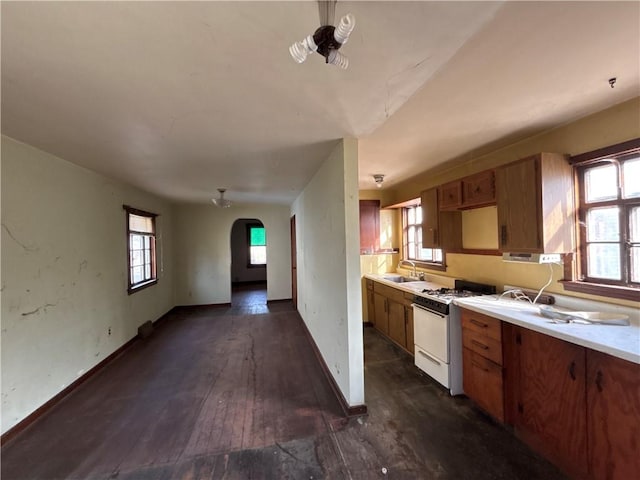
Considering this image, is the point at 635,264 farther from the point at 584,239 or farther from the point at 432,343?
the point at 432,343

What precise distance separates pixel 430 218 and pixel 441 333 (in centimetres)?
144

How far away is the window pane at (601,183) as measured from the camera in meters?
1.88

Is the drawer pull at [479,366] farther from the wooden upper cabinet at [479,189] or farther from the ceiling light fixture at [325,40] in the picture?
the ceiling light fixture at [325,40]

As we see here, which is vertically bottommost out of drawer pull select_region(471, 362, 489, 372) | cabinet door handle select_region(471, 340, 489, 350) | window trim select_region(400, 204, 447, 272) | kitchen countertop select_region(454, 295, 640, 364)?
drawer pull select_region(471, 362, 489, 372)

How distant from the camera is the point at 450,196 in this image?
9.81ft

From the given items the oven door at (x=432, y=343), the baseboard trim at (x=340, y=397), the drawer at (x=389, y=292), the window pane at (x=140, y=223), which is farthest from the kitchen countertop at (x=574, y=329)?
the window pane at (x=140, y=223)

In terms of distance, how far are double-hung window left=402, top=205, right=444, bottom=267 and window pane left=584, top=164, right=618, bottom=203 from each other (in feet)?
6.06

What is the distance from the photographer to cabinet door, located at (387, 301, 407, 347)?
11.0 ft

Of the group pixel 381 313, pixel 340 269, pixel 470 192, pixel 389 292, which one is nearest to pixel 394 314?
pixel 389 292

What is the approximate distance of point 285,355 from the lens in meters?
3.43

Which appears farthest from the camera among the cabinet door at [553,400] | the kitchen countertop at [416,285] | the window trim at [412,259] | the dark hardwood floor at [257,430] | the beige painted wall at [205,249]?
the beige painted wall at [205,249]

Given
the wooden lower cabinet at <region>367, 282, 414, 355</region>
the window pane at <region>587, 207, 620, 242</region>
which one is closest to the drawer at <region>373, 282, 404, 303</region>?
the wooden lower cabinet at <region>367, 282, 414, 355</region>

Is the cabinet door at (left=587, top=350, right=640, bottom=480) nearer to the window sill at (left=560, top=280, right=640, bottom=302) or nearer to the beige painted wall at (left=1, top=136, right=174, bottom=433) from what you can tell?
the window sill at (left=560, top=280, right=640, bottom=302)

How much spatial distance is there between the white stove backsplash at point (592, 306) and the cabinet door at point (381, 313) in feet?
6.54
